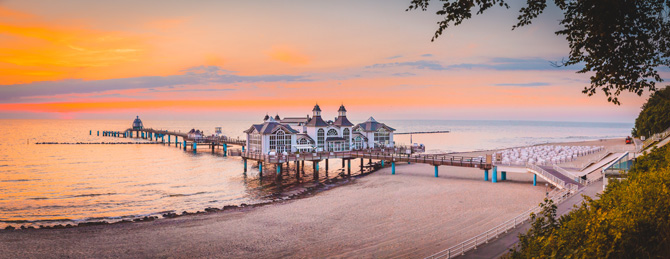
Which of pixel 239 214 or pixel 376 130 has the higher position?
pixel 376 130

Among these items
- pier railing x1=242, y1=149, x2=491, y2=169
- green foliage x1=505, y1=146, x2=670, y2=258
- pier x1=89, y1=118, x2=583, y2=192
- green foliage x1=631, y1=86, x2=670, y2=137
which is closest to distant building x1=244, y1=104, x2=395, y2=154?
pier x1=89, y1=118, x2=583, y2=192

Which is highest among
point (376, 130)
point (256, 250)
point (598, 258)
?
point (376, 130)

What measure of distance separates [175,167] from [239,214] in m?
31.2

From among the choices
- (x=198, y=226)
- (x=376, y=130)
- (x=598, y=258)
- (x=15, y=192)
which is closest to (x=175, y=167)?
(x=15, y=192)

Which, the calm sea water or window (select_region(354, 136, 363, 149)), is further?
Answer: window (select_region(354, 136, 363, 149))

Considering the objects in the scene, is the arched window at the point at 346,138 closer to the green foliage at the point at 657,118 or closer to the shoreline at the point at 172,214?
the shoreline at the point at 172,214

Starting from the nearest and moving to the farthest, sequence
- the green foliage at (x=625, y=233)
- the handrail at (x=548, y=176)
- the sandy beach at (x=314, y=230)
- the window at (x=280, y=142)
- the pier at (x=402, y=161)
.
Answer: the green foliage at (x=625, y=233), the sandy beach at (x=314, y=230), the handrail at (x=548, y=176), the pier at (x=402, y=161), the window at (x=280, y=142)

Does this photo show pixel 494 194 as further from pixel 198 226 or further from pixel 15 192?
pixel 15 192

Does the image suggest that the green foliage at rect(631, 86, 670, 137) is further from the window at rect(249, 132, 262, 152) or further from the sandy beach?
the window at rect(249, 132, 262, 152)

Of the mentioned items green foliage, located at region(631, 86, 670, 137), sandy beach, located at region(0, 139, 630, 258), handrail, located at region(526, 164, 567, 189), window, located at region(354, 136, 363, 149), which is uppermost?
green foliage, located at region(631, 86, 670, 137)

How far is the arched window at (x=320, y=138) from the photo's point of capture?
169 feet

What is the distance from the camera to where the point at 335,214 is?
24625 millimetres

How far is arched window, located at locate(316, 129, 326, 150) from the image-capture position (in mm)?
51469

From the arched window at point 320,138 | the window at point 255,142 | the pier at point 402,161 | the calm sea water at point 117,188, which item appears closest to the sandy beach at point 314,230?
the pier at point 402,161
